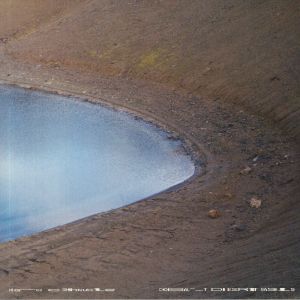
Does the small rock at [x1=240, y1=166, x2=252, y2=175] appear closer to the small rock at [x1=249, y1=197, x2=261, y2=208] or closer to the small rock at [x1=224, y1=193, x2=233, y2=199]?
the small rock at [x1=224, y1=193, x2=233, y2=199]

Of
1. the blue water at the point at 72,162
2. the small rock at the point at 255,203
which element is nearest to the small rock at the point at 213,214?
the small rock at the point at 255,203

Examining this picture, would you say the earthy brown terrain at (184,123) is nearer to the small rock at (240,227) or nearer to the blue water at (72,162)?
the small rock at (240,227)

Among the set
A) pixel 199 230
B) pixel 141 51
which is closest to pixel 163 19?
pixel 141 51

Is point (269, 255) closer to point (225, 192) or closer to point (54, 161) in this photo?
point (225, 192)

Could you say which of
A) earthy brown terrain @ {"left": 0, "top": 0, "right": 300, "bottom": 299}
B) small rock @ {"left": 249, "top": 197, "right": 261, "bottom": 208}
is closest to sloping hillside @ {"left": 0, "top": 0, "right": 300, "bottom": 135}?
earthy brown terrain @ {"left": 0, "top": 0, "right": 300, "bottom": 299}

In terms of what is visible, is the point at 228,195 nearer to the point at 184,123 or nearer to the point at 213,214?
the point at 213,214

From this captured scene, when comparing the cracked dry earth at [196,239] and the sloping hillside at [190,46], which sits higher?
the sloping hillside at [190,46]

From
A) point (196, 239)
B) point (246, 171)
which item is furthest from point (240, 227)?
point (246, 171)
